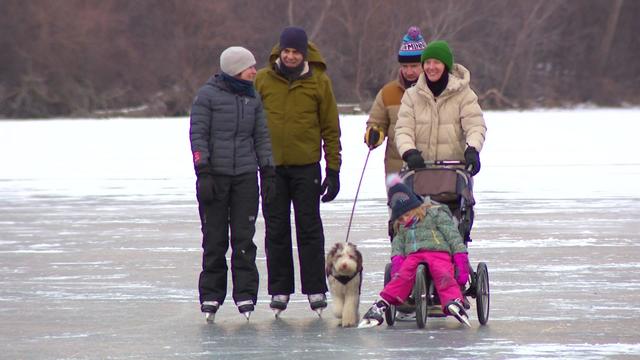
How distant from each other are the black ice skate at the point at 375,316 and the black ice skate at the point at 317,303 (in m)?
0.68

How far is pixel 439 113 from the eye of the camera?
7.40 meters

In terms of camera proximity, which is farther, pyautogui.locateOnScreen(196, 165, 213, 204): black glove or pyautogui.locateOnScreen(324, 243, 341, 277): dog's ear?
pyautogui.locateOnScreen(196, 165, 213, 204): black glove

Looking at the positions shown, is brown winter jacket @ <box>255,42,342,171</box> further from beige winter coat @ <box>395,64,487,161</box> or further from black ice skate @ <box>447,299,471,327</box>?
black ice skate @ <box>447,299,471,327</box>

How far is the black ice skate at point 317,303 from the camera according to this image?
7.75 m

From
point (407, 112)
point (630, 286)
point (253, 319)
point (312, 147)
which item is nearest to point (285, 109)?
point (312, 147)

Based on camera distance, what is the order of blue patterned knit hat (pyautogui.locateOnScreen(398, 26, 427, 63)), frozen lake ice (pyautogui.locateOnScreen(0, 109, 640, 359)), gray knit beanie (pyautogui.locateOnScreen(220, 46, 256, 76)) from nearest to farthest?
frozen lake ice (pyautogui.locateOnScreen(0, 109, 640, 359)) < gray knit beanie (pyautogui.locateOnScreen(220, 46, 256, 76)) < blue patterned knit hat (pyautogui.locateOnScreen(398, 26, 427, 63))

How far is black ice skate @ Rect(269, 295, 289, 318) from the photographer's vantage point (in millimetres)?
7734

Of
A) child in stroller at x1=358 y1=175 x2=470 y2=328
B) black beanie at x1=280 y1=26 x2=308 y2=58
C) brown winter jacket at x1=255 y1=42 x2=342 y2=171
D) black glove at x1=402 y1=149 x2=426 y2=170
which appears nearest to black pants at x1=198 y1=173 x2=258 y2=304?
brown winter jacket at x1=255 y1=42 x2=342 y2=171

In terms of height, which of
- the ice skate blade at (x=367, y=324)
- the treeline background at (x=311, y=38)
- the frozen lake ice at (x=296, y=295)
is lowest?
the treeline background at (x=311, y=38)

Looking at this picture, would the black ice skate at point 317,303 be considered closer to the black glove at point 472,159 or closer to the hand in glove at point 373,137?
the hand in glove at point 373,137

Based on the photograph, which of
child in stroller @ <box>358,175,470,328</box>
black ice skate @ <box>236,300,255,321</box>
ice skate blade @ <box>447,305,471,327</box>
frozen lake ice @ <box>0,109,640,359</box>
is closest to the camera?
frozen lake ice @ <box>0,109,640,359</box>

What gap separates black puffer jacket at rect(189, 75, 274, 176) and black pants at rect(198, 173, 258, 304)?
97 mm

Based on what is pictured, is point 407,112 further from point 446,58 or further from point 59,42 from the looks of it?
point 59,42

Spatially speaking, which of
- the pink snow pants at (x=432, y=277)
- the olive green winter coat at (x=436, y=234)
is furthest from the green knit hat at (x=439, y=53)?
the pink snow pants at (x=432, y=277)
